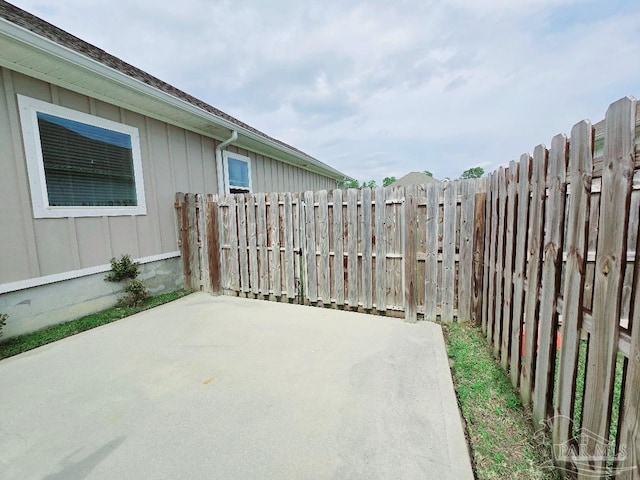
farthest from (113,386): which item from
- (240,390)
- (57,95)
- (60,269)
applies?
(57,95)

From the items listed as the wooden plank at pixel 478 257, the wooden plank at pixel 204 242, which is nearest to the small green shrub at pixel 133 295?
the wooden plank at pixel 204 242

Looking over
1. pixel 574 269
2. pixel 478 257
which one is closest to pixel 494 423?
pixel 574 269

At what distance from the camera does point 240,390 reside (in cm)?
227

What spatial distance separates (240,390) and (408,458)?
1.36 meters

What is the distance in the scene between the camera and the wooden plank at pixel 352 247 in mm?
4012

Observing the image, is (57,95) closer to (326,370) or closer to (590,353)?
(326,370)

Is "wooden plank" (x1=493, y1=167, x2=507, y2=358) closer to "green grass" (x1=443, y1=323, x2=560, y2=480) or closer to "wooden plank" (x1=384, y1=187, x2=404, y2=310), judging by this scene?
"green grass" (x1=443, y1=323, x2=560, y2=480)

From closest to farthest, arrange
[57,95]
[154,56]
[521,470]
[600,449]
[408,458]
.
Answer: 1. [600,449]
2. [521,470]
3. [408,458]
4. [57,95]
5. [154,56]

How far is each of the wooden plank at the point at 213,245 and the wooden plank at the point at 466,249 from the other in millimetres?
4063

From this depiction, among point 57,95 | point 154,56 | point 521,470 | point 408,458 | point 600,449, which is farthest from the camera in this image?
point 154,56

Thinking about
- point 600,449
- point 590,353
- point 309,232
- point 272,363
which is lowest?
point 272,363

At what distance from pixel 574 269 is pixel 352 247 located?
2.82 m

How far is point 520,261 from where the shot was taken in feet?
7.11

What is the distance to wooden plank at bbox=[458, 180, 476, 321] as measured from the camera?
11.1 ft
